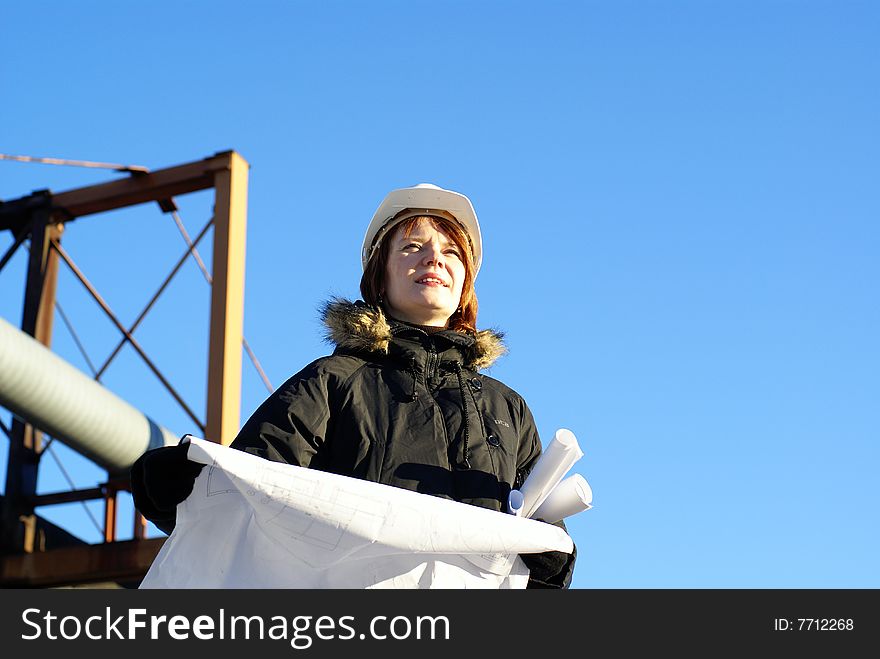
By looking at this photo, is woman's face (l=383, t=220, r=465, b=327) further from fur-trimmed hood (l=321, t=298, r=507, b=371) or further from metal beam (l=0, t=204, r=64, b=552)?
metal beam (l=0, t=204, r=64, b=552)

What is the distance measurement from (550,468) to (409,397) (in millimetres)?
443

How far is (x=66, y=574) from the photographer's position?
401 inches

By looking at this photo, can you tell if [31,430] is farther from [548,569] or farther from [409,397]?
[548,569]

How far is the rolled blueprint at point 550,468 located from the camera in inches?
117

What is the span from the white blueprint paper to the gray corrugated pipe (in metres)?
6.41

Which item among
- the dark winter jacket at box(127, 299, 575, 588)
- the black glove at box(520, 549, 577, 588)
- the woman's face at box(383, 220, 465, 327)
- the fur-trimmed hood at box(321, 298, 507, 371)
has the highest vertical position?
the woman's face at box(383, 220, 465, 327)

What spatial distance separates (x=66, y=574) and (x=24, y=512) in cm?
84

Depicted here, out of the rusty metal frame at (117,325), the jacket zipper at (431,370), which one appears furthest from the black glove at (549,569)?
the rusty metal frame at (117,325)

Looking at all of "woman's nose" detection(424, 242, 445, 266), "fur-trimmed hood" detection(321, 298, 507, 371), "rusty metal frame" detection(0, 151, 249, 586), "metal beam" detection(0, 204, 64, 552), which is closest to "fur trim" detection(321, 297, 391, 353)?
"fur-trimmed hood" detection(321, 298, 507, 371)

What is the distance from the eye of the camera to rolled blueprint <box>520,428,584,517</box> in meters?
2.97

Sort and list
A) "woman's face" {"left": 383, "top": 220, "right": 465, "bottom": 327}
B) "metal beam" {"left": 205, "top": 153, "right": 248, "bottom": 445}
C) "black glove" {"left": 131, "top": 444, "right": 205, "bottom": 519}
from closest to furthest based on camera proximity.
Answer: "black glove" {"left": 131, "top": 444, "right": 205, "bottom": 519}, "woman's face" {"left": 383, "top": 220, "right": 465, "bottom": 327}, "metal beam" {"left": 205, "top": 153, "right": 248, "bottom": 445}

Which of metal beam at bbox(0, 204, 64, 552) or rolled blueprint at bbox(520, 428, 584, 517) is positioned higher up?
metal beam at bbox(0, 204, 64, 552)
